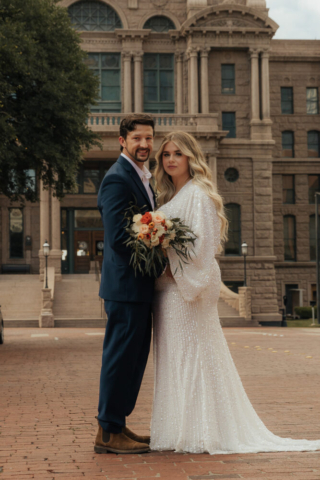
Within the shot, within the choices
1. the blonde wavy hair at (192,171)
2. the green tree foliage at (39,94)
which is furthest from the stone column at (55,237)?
the blonde wavy hair at (192,171)

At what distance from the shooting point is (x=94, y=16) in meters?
45.6

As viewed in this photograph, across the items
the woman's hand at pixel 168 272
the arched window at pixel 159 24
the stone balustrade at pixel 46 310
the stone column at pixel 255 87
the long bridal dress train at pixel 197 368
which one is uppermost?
the arched window at pixel 159 24

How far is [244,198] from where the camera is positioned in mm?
45125

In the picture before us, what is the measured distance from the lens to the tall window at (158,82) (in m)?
46.3

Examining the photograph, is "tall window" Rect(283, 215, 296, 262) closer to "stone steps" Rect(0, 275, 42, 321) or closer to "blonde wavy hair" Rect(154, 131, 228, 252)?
"stone steps" Rect(0, 275, 42, 321)

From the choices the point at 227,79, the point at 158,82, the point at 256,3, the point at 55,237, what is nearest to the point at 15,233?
the point at 55,237

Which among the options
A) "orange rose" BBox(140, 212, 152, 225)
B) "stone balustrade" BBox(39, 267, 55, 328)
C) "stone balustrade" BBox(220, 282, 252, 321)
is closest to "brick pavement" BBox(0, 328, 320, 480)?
"orange rose" BBox(140, 212, 152, 225)

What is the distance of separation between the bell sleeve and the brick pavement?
1.33 m

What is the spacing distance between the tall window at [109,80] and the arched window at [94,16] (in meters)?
1.85

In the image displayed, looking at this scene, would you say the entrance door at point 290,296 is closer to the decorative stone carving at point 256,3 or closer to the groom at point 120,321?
the decorative stone carving at point 256,3

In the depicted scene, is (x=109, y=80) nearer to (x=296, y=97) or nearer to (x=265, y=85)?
(x=265, y=85)

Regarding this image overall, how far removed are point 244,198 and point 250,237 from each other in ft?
8.53

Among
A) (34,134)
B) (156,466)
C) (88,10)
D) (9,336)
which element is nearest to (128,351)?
(156,466)

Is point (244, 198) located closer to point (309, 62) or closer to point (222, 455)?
point (309, 62)
